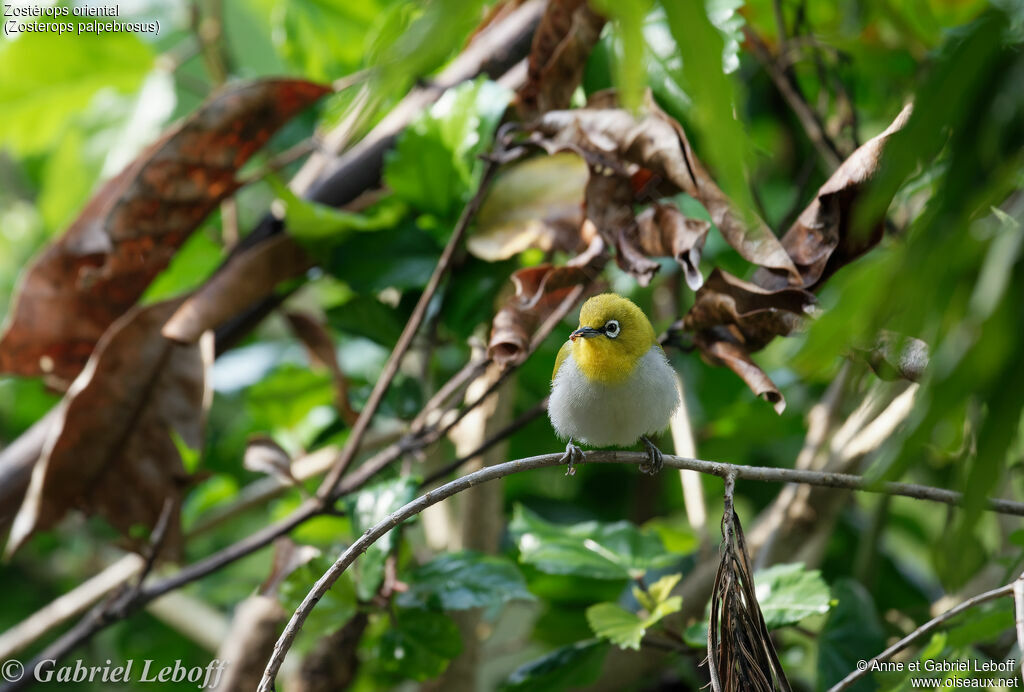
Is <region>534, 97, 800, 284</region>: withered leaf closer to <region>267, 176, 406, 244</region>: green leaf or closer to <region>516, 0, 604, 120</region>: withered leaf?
<region>516, 0, 604, 120</region>: withered leaf

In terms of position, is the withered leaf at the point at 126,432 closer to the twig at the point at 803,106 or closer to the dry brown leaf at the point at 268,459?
the dry brown leaf at the point at 268,459

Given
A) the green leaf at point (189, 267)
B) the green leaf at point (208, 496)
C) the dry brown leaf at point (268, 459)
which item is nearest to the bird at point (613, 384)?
the dry brown leaf at point (268, 459)

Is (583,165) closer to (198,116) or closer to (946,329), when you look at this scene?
(198,116)

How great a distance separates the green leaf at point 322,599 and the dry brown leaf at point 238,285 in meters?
0.45

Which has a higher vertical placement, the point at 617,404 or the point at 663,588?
the point at 617,404

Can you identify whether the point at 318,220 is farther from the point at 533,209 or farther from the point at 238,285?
the point at 533,209

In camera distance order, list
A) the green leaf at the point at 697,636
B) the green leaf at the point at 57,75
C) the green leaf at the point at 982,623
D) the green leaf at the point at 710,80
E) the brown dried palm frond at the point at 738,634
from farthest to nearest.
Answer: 1. the green leaf at the point at 57,75
2. the green leaf at the point at 697,636
3. the green leaf at the point at 982,623
4. the brown dried palm frond at the point at 738,634
5. the green leaf at the point at 710,80

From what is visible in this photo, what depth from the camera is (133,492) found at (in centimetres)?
149

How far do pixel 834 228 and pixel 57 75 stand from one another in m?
1.89

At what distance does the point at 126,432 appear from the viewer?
146 cm

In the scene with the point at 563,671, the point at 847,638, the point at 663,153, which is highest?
the point at 663,153

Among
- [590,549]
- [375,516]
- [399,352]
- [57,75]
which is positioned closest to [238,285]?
[399,352]

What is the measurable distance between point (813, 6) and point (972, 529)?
1.93 metres

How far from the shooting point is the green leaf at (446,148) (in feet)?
4.74
